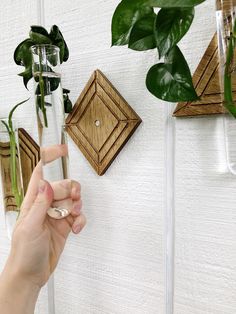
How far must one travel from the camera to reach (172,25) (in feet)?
1.51

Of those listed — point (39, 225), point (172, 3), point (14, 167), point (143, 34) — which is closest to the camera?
point (172, 3)

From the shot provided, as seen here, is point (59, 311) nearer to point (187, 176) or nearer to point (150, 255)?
point (150, 255)

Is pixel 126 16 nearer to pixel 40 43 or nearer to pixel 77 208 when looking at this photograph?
pixel 40 43

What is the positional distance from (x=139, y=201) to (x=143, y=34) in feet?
0.99

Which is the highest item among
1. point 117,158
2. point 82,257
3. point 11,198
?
point 117,158

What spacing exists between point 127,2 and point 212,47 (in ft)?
0.50

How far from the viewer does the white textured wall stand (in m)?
0.57

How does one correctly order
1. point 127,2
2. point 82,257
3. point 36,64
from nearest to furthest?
point 127,2, point 36,64, point 82,257

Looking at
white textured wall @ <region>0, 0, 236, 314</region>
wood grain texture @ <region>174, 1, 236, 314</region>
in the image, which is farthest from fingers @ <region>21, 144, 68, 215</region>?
wood grain texture @ <region>174, 1, 236, 314</region>

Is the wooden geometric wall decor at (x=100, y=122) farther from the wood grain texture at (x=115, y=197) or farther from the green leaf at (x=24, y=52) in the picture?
the green leaf at (x=24, y=52)

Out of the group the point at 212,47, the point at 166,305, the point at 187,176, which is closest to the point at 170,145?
the point at 187,176

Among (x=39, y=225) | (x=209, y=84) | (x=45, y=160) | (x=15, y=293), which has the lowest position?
(x=15, y=293)

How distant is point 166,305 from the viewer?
63 cm

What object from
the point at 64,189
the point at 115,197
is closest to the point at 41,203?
the point at 64,189
